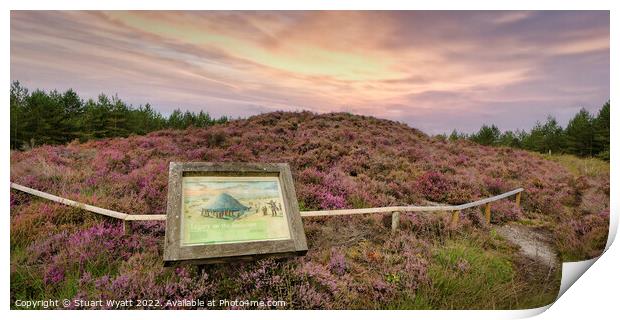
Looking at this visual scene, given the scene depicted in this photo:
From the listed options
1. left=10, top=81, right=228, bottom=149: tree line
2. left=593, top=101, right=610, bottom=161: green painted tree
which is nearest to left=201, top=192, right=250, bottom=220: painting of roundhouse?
left=10, top=81, right=228, bottom=149: tree line

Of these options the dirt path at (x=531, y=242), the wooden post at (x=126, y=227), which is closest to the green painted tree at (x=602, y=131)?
the dirt path at (x=531, y=242)

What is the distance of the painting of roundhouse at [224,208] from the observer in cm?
341

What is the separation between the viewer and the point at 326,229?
16.5ft

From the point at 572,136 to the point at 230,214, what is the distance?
609cm

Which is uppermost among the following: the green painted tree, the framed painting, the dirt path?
the green painted tree

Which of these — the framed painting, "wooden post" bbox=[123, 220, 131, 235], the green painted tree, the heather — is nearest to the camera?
the framed painting

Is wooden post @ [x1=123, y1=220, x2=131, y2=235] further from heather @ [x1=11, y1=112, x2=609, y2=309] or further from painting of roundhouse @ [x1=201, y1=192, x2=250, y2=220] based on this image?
painting of roundhouse @ [x1=201, y1=192, x2=250, y2=220]

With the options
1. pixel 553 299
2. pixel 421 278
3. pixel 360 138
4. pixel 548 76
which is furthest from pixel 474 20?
pixel 360 138

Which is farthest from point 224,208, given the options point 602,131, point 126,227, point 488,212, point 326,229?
point 602,131

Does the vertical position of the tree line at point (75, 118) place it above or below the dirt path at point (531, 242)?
above

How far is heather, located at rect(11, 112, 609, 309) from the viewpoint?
373cm

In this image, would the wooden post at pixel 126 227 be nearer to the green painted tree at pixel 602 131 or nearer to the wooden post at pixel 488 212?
the wooden post at pixel 488 212

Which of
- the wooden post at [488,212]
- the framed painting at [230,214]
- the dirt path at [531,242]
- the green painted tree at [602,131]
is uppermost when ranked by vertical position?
the green painted tree at [602,131]

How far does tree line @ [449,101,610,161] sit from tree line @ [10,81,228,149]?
6.06 m
